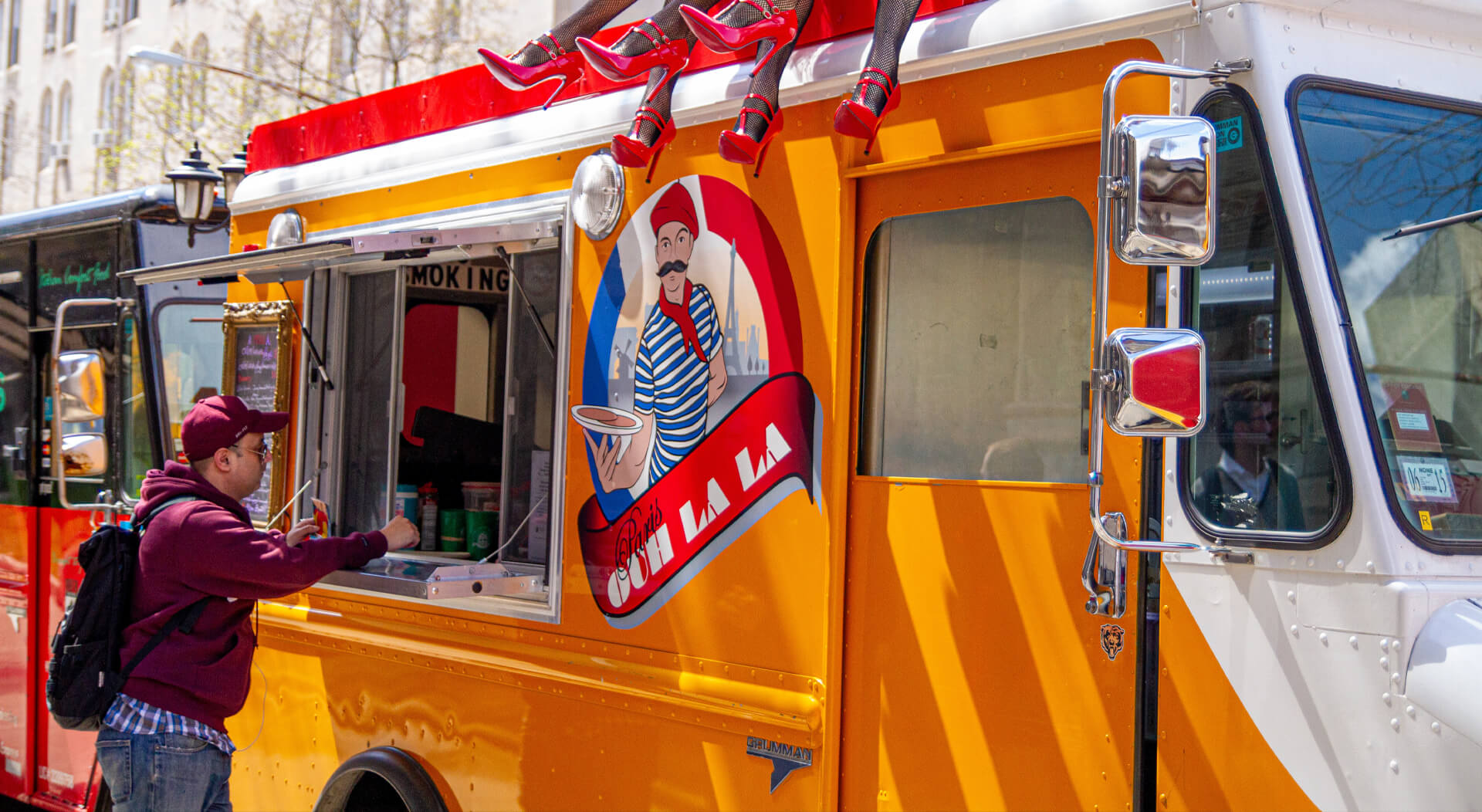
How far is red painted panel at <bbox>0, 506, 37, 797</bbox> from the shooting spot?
6.29 metres

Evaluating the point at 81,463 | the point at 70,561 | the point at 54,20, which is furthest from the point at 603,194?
the point at 54,20

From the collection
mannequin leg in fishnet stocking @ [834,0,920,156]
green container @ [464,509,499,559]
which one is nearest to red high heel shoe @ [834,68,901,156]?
mannequin leg in fishnet stocking @ [834,0,920,156]

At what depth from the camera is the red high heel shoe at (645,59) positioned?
11.1 ft

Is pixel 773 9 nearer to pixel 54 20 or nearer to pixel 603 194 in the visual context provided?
pixel 603 194

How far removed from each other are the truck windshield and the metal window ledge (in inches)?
90.9

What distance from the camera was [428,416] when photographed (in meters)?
5.16

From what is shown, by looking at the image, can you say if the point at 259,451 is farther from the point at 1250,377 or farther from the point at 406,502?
the point at 1250,377

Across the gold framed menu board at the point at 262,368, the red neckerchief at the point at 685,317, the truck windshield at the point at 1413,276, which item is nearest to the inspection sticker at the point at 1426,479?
the truck windshield at the point at 1413,276

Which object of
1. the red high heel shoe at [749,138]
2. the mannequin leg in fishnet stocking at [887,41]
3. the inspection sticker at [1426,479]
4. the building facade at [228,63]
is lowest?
the inspection sticker at [1426,479]

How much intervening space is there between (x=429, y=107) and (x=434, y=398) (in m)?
1.19

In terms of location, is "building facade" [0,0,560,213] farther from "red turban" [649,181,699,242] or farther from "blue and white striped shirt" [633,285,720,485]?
"blue and white striped shirt" [633,285,720,485]

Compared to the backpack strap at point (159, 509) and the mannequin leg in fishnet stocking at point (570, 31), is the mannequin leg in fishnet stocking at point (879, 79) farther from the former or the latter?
the backpack strap at point (159, 509)

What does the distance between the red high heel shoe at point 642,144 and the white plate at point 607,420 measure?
26.0 inches

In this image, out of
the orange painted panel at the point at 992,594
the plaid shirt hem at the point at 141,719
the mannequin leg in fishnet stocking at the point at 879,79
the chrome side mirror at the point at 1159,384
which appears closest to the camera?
the chrome side mirror at the point at 1159,384
